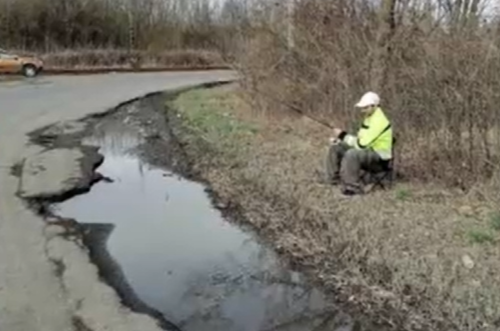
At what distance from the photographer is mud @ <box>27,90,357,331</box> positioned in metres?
6.08

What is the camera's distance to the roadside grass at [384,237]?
6.03 meters

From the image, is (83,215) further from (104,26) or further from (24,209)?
(104,26)

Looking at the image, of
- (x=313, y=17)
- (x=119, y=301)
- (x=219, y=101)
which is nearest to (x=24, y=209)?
(x=119, y=301)

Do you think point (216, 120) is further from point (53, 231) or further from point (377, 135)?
point (53, 231)

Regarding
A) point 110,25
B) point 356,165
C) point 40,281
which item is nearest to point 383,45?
point 356,165

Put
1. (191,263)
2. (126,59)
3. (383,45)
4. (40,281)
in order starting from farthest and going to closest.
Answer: (126,59)
(383,45)
(191,263)
(40,281)

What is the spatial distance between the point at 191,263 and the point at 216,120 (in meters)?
10.1

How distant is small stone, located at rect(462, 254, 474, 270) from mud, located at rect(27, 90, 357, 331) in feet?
4.60

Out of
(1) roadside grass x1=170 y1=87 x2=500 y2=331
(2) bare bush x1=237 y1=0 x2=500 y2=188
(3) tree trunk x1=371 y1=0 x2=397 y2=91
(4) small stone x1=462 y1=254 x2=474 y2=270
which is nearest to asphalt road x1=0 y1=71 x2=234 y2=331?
(1) roadside grass x1=170 y1=87 x2=500 y2=331

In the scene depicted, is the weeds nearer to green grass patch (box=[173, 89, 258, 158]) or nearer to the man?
the man

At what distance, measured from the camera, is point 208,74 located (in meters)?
36.5

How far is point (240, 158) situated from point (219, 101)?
386 inches

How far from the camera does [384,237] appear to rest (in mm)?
7562

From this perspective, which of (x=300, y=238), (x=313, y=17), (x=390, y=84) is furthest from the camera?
(x=313, y=17)
